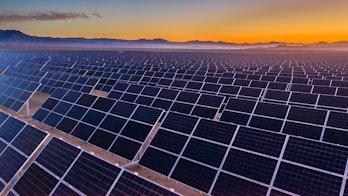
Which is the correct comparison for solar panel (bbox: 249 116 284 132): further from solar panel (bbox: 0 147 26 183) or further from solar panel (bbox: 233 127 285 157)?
solar panel (bbox: 0 147 26 183)

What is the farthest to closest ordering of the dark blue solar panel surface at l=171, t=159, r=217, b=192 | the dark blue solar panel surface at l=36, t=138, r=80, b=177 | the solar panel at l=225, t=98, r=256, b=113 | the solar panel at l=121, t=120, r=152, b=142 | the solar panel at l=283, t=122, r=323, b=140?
the solar panel at l=225, t=98, r=256, b=113 < the solar panel at l=283, t=122, r=323, b=140 < the solar panel at l=121, t=120, r=152, b=142 < the dark blue solar panel surface at l=171, t=159, r=217, b=192 < the dark blue solar panel surface at l=36, t=138, r=80, b=177

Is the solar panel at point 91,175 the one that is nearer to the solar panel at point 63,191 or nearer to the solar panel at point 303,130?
the solar panel at point 63,191

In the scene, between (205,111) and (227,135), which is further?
(205,111)

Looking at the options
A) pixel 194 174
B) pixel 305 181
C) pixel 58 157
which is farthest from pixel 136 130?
pixel 305 181

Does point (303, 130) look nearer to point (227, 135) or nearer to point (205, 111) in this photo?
point (227, 135)

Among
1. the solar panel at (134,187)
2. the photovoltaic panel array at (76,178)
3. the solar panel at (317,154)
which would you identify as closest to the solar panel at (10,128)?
the photovoltaic panel array at (76,178)

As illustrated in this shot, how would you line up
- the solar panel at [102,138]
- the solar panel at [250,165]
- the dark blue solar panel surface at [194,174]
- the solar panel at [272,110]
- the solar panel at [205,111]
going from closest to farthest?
1. the solar panel at [250,165]
2. the dark blue solar panel surface at [194,174]
3. the solar panel at [102,138]
4. the solar panel at [272,110]
5. the solar panel at [205,111]

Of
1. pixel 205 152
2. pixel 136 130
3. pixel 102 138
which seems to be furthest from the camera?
pixel 102 138

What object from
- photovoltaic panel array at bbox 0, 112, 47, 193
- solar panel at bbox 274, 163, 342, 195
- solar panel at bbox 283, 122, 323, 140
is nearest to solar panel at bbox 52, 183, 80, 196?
photovoltaic panel array at bbox 0, 112, 47, 193
